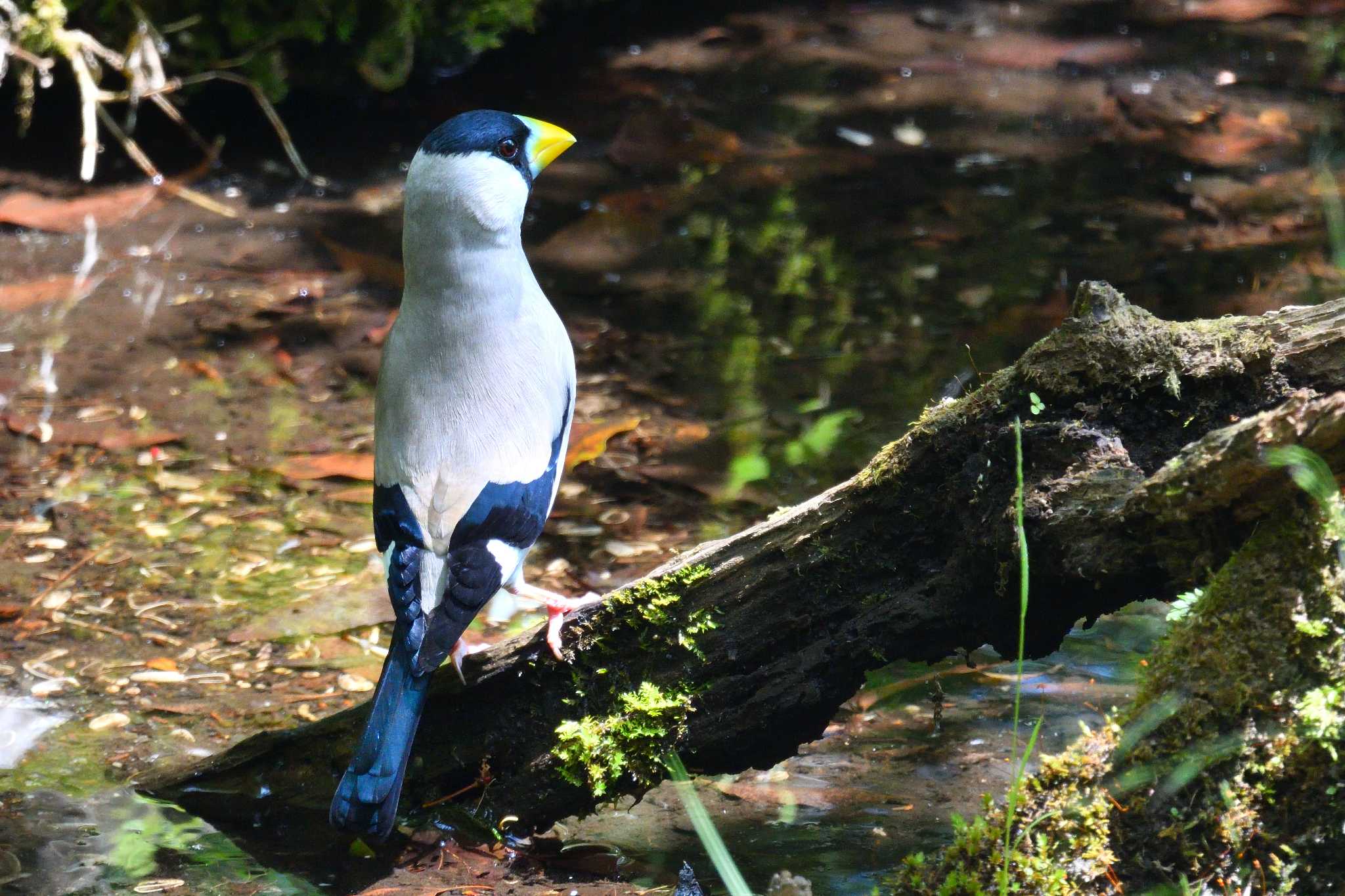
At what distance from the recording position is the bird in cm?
324

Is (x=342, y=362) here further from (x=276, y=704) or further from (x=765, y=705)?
(x=765, y=705)

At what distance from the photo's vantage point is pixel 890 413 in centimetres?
602

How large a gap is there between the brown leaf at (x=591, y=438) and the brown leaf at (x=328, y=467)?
85 centimetres

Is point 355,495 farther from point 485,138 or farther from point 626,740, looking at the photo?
point 626,740

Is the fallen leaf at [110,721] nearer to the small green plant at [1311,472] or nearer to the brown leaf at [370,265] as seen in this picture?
the small green plant at [1311,472]

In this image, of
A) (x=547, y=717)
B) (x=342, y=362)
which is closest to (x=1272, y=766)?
(x=547, y=717)

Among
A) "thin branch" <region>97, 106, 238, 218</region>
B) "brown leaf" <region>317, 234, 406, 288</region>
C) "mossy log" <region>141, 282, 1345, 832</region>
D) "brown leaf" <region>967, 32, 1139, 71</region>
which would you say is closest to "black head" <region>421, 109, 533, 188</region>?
"mossy log" <region>141, 282, 1345, 832</region>

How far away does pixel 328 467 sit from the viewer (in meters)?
5.81

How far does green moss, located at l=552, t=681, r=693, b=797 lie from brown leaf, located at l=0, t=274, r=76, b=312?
5297 mm

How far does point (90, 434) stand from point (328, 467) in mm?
1171

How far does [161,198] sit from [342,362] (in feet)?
9.31

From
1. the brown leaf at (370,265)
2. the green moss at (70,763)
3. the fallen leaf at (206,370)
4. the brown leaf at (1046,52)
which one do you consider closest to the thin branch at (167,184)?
the brown leaf at (370,265)

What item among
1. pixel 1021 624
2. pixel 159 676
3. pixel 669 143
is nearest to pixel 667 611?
pixel 1021 624

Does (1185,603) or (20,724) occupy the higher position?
(1185,603)
